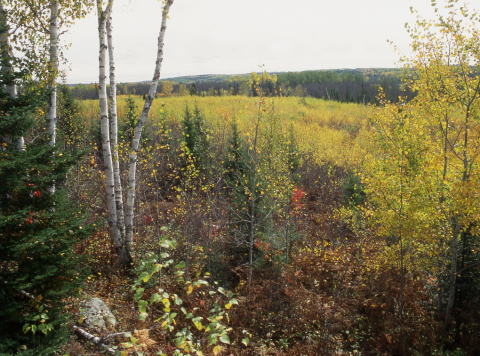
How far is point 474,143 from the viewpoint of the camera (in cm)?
692

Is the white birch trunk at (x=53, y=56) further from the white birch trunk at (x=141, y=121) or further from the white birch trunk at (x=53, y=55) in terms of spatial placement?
the white birch trunk at (x=141, y=121)

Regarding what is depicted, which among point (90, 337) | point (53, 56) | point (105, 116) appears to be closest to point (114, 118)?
point (105, 116)

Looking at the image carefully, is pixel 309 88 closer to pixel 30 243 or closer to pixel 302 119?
pixel 302 119

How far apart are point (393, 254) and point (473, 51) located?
547cm

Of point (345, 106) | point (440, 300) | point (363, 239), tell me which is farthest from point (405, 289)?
point (345, 106)

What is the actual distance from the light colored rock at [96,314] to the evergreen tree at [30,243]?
1.30 metres

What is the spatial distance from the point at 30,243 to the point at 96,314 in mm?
2766

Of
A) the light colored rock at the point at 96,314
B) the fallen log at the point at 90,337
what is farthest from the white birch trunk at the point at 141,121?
the fallen log at the point at 90,337

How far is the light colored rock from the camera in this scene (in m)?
5.27

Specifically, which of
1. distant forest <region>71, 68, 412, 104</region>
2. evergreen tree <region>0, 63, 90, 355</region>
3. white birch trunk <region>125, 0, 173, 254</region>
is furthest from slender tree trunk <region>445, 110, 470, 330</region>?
distant forest <region>71, 68, 412, 104</region>

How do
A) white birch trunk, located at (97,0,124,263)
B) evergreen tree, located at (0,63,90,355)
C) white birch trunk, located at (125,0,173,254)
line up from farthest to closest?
1. white birch trunk, located at (125,0,173,254)
2. white birch trunk, located at (97,0,124,263)
3. evergreen tree, located at (0,63,90,355)

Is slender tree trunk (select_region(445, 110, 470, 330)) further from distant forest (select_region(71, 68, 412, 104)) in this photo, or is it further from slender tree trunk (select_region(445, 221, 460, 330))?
distant forest (select_region(71, 68, 412, 104))

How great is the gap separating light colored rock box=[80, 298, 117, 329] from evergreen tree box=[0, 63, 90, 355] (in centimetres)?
130

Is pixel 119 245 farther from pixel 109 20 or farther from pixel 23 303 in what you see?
pixel 109 20
